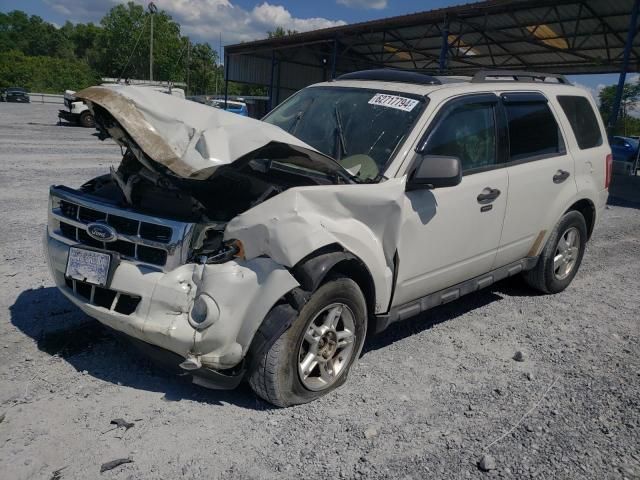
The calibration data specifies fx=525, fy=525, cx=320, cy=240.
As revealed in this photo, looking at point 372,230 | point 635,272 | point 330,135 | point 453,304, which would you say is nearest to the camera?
point 372,230

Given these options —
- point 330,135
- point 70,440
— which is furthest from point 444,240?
point 70,440

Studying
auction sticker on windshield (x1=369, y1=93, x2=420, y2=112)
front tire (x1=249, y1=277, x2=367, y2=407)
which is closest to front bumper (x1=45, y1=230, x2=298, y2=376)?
front tire (x1=249, y1=277, x2=367, y2=407)

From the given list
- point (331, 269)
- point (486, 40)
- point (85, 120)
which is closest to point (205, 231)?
point (331, 269)

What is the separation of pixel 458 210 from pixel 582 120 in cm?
241

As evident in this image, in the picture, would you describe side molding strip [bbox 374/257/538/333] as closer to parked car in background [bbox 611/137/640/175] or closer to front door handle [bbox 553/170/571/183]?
front door handle [bbox 553/170/571/183]

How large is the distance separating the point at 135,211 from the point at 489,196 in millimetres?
2549

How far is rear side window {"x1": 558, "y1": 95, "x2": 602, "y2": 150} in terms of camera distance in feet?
16.6

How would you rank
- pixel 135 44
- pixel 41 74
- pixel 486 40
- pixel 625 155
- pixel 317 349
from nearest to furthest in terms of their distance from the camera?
pixel 317 349 → pixel 486 40 → pixel 625 155 → pixel 41 74 → pixel 135 44

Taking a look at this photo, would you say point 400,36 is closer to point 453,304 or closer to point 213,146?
point 453,304

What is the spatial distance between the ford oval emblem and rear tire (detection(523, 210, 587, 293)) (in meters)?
3.86

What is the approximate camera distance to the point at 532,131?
456 cm

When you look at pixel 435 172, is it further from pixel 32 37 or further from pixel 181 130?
pixel 32 37

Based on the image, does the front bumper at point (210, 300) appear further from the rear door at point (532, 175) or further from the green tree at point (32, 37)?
the green tree at point (32, 37)

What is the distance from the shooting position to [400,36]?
19.9 metres
